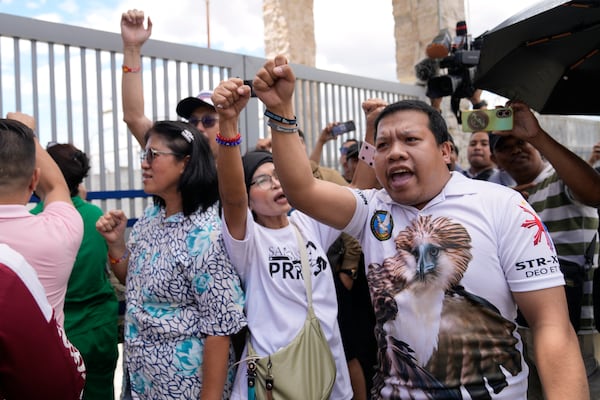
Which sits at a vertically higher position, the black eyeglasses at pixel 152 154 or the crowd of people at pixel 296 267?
the black eyeglasses at pixel 152 154

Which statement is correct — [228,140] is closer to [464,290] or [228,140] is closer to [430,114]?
[430,114]

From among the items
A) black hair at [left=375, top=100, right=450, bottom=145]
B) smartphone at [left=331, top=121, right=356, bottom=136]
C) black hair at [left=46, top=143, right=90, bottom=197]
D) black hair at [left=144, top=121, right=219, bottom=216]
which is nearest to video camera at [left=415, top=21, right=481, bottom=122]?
smartphone at [left=331, top=121, right=356, bottom=136]

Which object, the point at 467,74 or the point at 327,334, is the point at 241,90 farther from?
the point at 467,74

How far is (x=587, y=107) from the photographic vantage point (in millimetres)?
2668

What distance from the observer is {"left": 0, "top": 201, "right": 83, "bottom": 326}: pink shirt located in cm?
165

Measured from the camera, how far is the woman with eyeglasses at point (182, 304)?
6.28ft

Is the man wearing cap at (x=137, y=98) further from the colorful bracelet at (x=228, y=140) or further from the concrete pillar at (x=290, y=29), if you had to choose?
the concrete pillar at (x=290, y=29)

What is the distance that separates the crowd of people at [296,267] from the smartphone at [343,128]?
642 millimetres

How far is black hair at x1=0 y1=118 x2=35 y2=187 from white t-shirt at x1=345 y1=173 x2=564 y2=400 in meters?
1.21

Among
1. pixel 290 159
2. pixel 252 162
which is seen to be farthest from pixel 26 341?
pixel 252 162

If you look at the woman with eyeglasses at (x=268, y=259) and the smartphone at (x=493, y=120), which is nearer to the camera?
the woman with eyeglasses at (x=268, y=259)

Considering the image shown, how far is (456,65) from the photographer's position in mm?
3070

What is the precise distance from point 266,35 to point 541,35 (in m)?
8.41

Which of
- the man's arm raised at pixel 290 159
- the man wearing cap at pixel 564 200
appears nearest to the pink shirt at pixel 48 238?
the man's arm raised at pixel 290 159
